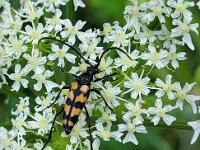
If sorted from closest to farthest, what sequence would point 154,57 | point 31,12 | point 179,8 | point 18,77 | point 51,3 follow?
point 154,57, point 179,8, point 18,77, point 31,12, point 51,3

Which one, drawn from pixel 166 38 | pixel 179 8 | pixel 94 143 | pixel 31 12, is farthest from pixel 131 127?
pixel 31 12

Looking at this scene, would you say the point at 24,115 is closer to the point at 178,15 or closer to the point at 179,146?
the point at 178,15

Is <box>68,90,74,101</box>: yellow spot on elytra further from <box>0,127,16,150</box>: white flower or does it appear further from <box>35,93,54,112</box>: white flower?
<box>0,127,16,150</box>: white flower

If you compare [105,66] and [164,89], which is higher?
[105,66]

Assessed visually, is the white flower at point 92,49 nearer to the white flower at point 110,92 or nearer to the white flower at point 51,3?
the white flower at point 110,92

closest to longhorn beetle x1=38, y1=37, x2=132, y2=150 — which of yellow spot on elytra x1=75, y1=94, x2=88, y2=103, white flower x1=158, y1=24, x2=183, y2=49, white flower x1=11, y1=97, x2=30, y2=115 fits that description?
yellow spot on elytra x1=75, y1=94, x2=88, y2=103

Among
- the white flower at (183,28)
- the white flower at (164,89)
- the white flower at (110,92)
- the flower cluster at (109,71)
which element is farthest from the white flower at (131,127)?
the white flower at (183,28)

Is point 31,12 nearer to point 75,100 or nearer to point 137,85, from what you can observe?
point 75,100
